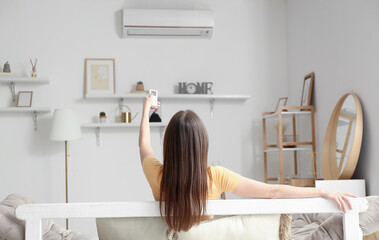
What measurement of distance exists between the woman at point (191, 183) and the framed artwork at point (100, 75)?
316cm

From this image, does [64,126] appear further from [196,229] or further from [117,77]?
[196,229]

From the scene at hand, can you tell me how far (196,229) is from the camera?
1.43m

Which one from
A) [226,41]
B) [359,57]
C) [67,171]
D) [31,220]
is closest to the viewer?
[31,220]

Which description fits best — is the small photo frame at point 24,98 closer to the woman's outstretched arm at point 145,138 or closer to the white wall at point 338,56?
the white wall at point 338,56

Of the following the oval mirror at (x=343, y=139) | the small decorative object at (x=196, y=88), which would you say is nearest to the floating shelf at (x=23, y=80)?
the small decorative object at (x=196, y=88)

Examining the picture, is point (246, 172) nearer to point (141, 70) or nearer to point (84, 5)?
point (141, 70)

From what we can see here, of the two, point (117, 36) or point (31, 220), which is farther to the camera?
point (117, 36)

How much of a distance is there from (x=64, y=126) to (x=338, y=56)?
257 cm

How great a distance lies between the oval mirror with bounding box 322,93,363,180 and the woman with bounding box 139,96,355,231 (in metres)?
1.68

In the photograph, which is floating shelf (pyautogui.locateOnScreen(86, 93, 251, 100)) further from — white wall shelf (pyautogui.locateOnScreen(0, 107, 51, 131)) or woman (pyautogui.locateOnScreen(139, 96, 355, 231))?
woman (pyautogui.locateOnScreen(139, 96, 355, 231))

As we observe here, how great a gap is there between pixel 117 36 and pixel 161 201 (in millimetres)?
3450

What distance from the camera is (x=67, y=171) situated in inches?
173

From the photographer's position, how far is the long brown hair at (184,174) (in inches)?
55.1

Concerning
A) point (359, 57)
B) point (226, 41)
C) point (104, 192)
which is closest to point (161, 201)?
point (359, 57)
